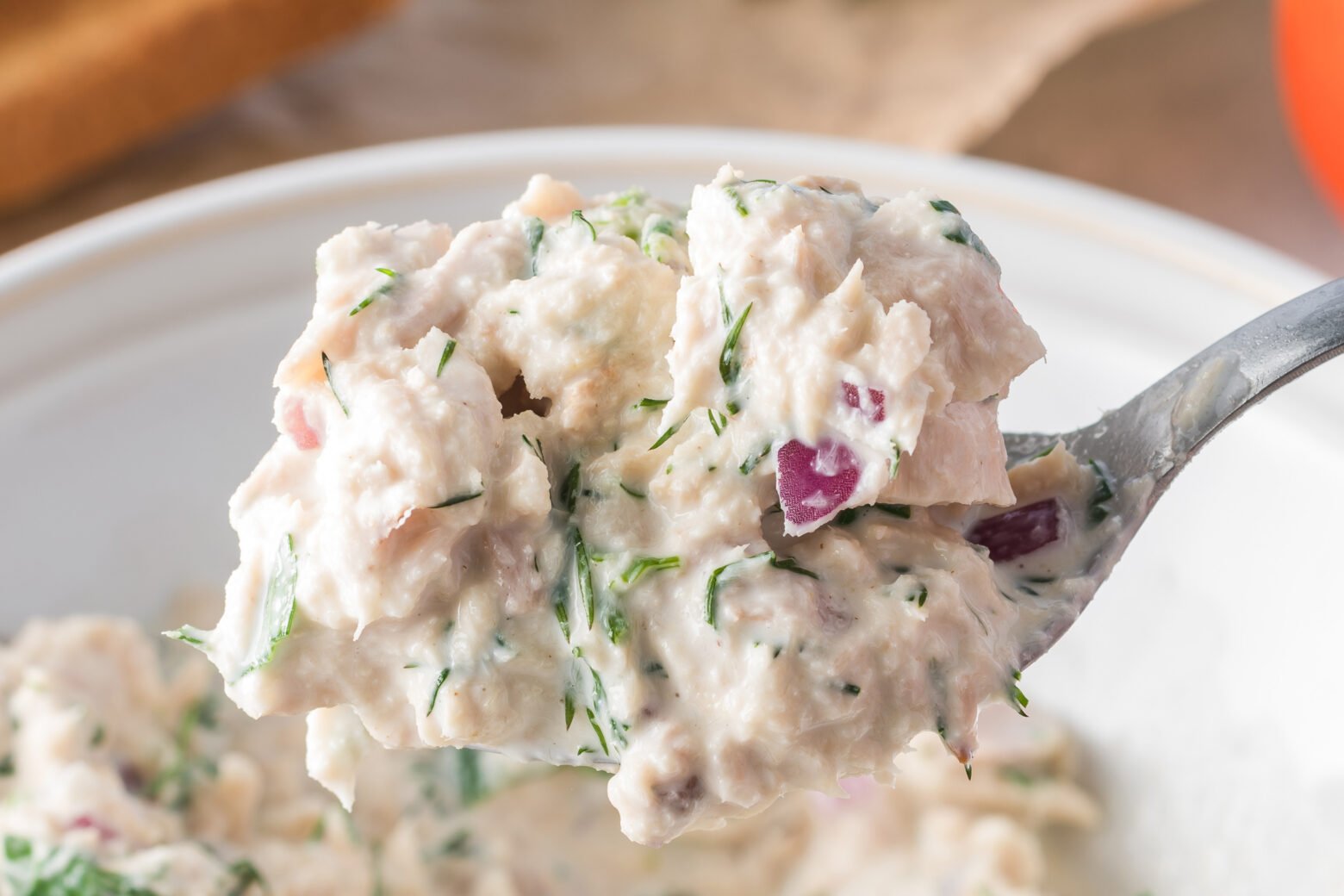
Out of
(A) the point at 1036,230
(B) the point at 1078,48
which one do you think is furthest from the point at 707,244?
(B) the point at 1078,48

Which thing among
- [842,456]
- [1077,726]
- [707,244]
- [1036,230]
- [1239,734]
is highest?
[707,244]

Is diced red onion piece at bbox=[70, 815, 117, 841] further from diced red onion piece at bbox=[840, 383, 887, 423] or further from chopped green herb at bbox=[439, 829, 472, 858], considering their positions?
diced red onion piece at bbox=[840, 383, 887, 423]

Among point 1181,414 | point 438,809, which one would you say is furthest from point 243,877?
point 1181,414

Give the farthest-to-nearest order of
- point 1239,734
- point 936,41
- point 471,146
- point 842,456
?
point 936,41 < point 471,146 < point 1239,734 < point 842,456

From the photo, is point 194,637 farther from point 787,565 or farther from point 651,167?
point 651,167

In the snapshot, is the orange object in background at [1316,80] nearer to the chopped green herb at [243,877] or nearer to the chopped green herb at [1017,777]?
the chopped green herb at [1017,777]

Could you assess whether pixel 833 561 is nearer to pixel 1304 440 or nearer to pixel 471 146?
pixel 1304 440

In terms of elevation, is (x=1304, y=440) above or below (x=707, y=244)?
below
